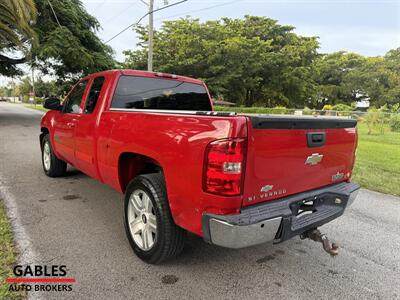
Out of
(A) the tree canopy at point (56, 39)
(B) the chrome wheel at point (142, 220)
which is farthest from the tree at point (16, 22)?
(B) the chrome wheel at point (142, 220)

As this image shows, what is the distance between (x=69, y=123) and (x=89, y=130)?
866 millimetres

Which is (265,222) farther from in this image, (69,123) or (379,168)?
(379,168)

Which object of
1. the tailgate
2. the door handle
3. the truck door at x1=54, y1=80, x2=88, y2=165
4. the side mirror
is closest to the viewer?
the tailgate

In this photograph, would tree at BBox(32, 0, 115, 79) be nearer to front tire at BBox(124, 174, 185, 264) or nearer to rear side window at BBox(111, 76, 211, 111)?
rear side window at BBox(111, 76, 211, 111)

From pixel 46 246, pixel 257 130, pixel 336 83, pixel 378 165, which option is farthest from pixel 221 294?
pixel 336 83

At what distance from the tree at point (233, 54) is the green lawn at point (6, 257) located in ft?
78.9

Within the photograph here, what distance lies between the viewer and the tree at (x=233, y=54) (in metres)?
27.1

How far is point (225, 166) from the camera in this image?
6.93 feet

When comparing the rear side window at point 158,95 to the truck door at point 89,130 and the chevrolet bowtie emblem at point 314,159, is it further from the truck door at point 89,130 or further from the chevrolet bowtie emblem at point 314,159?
the chevrolet bowtie emblem at point 314,159

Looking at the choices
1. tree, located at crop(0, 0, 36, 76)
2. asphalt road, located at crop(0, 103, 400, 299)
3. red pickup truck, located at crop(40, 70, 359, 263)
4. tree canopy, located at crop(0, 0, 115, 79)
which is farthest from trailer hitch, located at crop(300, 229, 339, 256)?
tree canopy, located at crop(0, 0, 115, 79)

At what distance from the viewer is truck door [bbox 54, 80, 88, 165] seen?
4.39 meters

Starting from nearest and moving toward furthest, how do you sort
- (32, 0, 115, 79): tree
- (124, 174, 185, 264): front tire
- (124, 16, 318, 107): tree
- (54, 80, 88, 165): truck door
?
(124, 174, 185, 264): front tire, (54, 80, 88, 165): truck door, (32, 0, 115, 79): tree, (124, 16, 318, 107): tree

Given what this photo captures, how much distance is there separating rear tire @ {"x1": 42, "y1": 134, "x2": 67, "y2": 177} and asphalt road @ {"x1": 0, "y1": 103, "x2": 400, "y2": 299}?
110 centimetres

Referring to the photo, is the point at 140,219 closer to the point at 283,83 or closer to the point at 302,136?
the point at 302,136
